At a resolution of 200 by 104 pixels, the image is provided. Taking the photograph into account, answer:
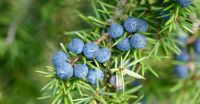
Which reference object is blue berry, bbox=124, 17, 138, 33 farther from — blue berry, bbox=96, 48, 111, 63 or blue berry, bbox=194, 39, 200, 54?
blue berry, bbox=194, 39, 200, 54

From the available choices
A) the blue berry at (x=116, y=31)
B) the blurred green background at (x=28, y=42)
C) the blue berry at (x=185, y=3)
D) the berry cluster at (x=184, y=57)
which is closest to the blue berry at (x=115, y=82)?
the blue berry at (x=116, y=31)

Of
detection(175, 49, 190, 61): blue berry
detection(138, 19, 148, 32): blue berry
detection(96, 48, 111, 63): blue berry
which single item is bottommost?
detection(175, 49, 190, 61): blue berry

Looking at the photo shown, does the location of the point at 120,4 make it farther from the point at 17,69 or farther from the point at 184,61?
the point at 17,69

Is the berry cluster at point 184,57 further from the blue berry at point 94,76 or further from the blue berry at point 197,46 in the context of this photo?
the blue berry at point 94,76

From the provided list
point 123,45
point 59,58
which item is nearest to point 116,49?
point 123,45

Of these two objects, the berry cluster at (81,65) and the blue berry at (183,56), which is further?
the blue berry at (183,56)

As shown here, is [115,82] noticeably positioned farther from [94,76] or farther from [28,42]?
[28,42]

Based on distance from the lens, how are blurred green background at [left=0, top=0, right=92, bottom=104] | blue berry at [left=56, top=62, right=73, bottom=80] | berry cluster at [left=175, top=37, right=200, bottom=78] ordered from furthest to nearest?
blurred green background at [left=0, top=0, right=92, bottom=104] < berry cluster at [left=175, top=37, right=200, bottom=78] < blue berry at [left=56, top=62, right=73, bottom=80]

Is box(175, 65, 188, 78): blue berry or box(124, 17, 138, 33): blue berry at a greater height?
box(124, 17, 138, 33): blue berry

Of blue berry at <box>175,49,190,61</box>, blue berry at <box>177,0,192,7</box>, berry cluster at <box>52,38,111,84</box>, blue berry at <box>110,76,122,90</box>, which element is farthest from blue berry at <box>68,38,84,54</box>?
blue berry at <box>175,49,190,61</box>
